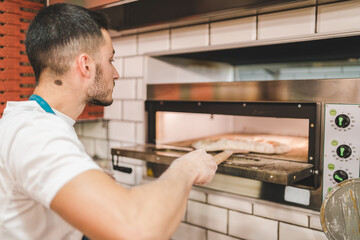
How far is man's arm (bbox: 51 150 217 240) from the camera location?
0.64m

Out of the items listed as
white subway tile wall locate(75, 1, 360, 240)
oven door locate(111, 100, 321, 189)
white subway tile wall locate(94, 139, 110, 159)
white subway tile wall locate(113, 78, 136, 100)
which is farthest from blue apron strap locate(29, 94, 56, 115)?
white subway tile wall locate(94, 139, 110, 159)

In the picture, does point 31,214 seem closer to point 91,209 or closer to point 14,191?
point 14,191

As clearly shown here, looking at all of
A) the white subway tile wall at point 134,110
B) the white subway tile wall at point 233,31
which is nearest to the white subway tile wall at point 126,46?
the white subway tile wall at point 134,110

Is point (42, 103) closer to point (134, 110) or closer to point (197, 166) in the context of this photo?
A: point (197, 166)

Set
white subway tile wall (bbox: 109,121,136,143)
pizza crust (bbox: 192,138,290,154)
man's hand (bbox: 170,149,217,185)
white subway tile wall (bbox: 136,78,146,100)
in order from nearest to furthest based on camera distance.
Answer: man's hand (bbox: 170,149,217,185)
pizza crust (bbox: 192,138,290,154)
white subway tile wall (bbox: 136,78,146,100)
white subway tile wall (bbox: 109,121,136,143)

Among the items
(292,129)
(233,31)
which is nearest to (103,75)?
(233,31)

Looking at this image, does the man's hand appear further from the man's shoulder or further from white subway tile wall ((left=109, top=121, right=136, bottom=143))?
white subway tile wall ((left=109, top=121, right=136, bottom=143))

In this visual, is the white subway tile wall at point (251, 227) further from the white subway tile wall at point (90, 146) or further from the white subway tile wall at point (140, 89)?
the white subway tile wall at point (90, 146)

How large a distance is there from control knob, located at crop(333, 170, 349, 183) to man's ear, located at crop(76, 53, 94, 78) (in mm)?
925

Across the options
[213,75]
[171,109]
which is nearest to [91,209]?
[171,109]

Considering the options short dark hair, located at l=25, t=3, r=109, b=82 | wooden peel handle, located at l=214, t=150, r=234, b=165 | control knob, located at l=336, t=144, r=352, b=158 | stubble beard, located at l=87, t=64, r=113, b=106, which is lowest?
wooden peel handle, located at l=214, t=150, r=234, b=165

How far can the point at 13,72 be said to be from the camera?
1.68 m

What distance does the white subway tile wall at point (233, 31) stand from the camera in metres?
1.37

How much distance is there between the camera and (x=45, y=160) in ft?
2.20
